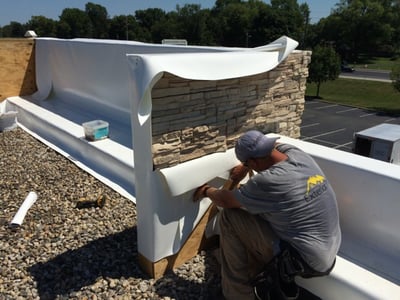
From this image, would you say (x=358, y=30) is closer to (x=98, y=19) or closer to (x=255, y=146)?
(x=98, y=19)

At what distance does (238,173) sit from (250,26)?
50512mm

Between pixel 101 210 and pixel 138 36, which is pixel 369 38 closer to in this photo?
pixel 138 36

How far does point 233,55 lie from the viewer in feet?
7.81

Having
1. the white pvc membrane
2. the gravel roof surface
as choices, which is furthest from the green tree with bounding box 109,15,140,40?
the gravel roof surface

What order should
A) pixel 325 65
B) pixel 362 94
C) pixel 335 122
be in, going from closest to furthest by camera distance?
pixel 335 122
pixel 325 65
pixel 362 94

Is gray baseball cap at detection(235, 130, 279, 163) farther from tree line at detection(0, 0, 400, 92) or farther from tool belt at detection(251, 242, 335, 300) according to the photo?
tree line at detection(0, 0, 400, 92)

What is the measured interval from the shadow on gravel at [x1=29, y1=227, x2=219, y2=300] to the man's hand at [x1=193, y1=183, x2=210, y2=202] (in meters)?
0.56

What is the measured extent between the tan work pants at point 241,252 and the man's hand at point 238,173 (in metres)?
0.45

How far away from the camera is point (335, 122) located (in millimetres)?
17250

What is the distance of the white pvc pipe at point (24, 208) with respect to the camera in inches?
118

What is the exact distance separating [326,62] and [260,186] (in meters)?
24.0

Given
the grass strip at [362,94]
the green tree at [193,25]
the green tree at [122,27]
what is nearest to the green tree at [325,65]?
the grass strip at [362,94]

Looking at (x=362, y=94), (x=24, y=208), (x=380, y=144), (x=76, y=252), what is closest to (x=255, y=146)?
(x=76, y=252)

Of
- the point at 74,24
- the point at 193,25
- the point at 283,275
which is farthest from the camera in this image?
the point at 74,24
